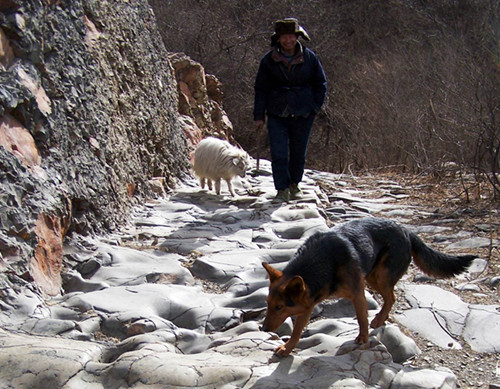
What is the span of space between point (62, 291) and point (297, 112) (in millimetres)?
4564

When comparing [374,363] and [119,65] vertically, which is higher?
[119,65]

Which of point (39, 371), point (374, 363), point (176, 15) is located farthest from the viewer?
point (176, 15)

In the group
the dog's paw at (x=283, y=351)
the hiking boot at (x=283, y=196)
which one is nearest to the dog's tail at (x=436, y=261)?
the dog's paw at (x=283, y=351)

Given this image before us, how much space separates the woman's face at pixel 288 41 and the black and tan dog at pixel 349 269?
4537 millimetres

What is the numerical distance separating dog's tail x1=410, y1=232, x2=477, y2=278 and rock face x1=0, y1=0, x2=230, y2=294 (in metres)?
2.92

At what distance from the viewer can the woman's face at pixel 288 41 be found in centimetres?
817

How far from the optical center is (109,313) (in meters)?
4.53

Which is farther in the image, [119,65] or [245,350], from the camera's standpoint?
[119,65]

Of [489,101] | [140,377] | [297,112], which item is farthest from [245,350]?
[489,101]

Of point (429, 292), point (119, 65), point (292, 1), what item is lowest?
point (429, 292)

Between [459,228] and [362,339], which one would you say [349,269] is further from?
A: [459,228]

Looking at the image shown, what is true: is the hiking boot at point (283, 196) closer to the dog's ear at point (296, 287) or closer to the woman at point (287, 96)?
the woman at point (287, 96)

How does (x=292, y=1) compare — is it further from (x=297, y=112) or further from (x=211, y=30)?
(x=297, y=112)

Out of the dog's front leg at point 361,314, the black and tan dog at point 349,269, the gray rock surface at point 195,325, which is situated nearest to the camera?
the gray rock surface at point 195,325
